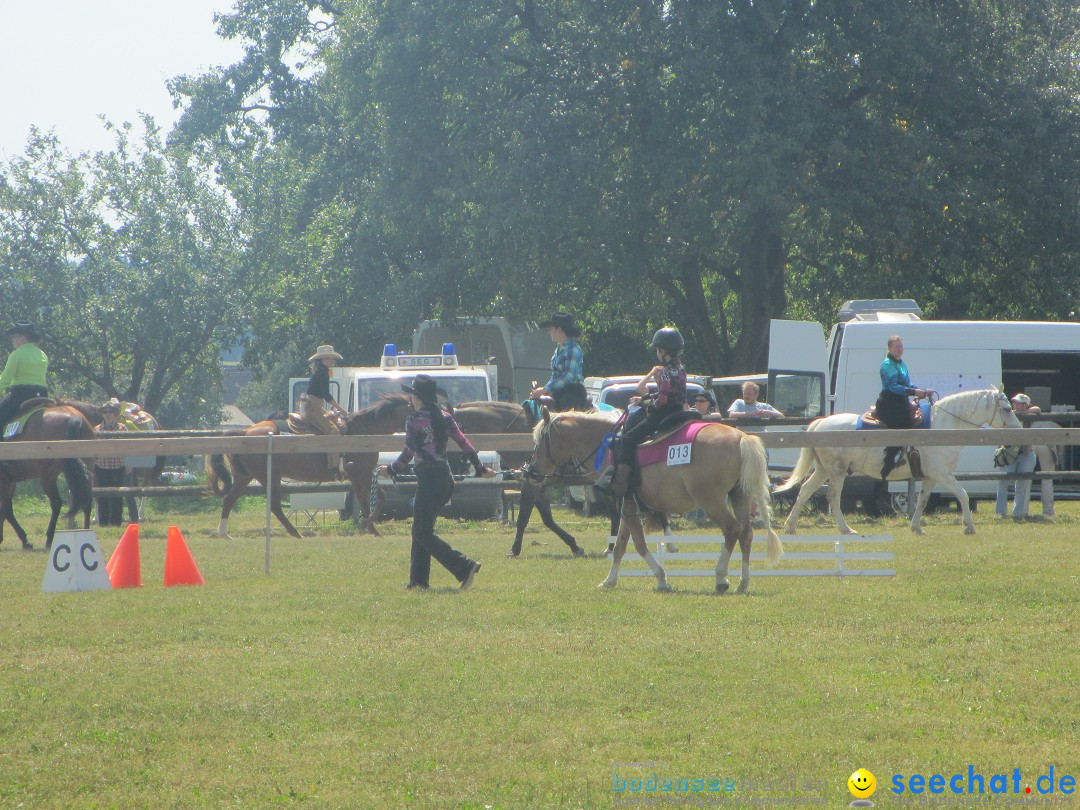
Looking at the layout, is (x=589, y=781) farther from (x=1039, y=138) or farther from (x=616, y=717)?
(x=1039, y=138)

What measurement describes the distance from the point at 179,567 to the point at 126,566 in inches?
18.3

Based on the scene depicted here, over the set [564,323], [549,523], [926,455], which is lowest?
[549,523]

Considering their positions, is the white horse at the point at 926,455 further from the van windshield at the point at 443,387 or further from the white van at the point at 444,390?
A: the van windshield at the point at 443,387

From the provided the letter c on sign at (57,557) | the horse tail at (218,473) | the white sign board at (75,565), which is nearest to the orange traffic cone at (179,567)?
the white sign board at (75,565)

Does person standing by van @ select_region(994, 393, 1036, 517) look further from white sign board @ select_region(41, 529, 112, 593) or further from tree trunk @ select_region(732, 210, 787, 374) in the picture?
white sign board @ select_region(41, 529, 112, 593)

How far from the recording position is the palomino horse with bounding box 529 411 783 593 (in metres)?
10.4

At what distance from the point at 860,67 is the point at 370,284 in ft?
50.7

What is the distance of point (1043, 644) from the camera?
25.2 ft

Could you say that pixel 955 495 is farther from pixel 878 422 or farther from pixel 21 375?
pixel 21 375

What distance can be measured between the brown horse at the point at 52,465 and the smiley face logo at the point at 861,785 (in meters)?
13.2

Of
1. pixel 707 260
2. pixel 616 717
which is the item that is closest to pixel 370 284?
pixel 707 260

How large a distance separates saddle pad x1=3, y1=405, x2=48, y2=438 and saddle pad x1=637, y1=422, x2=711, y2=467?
900cm

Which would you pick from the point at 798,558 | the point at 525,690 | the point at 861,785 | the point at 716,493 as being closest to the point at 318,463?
the point at 716,493

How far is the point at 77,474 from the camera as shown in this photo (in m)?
16.5
